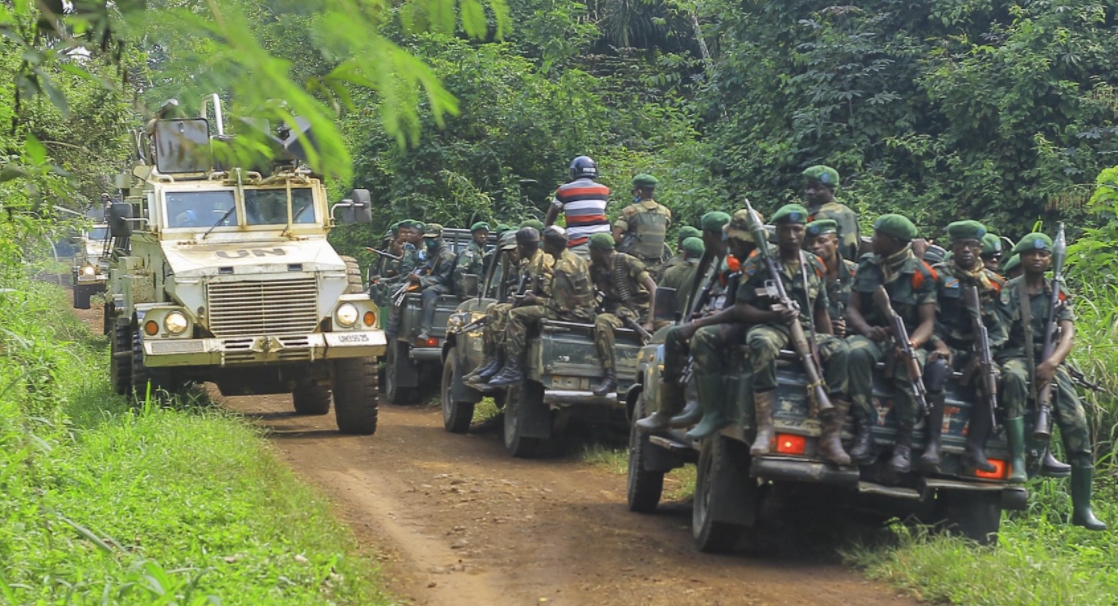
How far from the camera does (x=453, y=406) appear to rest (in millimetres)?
12844

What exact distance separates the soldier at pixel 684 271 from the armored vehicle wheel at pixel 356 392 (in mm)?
2852

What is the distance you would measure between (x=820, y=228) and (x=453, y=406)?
5.80m

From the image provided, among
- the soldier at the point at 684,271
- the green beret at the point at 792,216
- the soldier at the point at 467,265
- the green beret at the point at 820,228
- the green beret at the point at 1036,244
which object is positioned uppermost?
the green beret at the point at 792,216

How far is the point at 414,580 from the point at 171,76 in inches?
178

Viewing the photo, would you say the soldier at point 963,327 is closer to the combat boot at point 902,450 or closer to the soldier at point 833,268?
the combat boot at point 902,450

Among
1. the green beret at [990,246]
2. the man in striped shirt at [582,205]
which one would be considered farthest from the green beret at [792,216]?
the man in striped shirt at [582,205]

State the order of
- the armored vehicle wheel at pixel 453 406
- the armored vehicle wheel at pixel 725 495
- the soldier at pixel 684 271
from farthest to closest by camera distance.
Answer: the armored vehicle wheel at pixel 453 406, the soldier at pixel 684 271, the armored vehicle wheel at pixel 725 495

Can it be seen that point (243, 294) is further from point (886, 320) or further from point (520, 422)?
point (886, 320)

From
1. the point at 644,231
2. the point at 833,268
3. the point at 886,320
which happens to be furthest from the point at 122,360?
the point at 886,320

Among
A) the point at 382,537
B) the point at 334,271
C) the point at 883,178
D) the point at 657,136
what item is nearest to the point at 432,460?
the point at 334,271

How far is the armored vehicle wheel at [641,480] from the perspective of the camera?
8586mm

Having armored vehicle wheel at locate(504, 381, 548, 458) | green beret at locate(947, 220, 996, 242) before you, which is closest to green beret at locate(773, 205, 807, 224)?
green beret at locate(947, 220, 996, 242)

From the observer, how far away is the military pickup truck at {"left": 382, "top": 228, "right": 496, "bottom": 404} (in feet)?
49.1

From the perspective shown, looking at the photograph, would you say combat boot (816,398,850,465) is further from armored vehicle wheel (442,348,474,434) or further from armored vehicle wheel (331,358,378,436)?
armored vehicle wheel (442,348,474,434)
